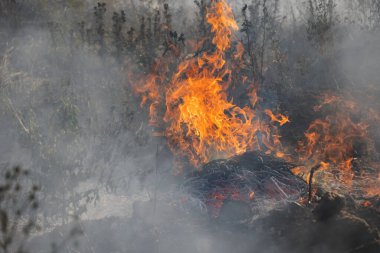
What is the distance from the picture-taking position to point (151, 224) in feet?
14.1

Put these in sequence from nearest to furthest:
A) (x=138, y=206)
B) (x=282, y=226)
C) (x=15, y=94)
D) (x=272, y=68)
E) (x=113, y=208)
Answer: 1. (x=282, y=226)
2. (x=138, y=206)
3. (x=113, y=208)
4. (x=15, y=94)
5. (x=272, y=68)

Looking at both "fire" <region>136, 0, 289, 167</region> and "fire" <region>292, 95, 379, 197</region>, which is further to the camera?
"fire" <region>136, 0, 289, 167</region>

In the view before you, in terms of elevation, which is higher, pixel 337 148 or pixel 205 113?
pixel 205 113

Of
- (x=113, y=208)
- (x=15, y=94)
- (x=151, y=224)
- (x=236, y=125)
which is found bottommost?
(x=113, y=208)

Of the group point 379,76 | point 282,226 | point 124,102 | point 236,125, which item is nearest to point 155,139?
point 124,102

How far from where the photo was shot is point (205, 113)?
19.7 ft

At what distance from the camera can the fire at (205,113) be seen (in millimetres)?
6051

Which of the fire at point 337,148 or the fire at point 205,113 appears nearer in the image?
the fire at point 337,148

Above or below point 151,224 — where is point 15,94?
above

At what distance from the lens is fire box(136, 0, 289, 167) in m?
6.05

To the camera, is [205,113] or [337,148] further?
[337,148]

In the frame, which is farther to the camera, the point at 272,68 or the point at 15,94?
the point at 272,68

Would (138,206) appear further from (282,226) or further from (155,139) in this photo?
(155,139)

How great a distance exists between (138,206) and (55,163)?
1.82m
